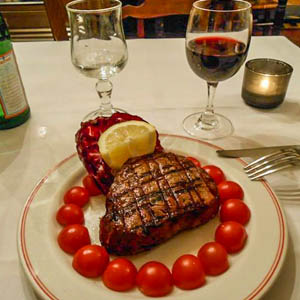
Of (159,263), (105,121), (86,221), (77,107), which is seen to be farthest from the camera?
(77,107)

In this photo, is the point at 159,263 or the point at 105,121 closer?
the point at 159,263

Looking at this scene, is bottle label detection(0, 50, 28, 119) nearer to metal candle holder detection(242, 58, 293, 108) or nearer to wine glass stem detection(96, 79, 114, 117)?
wine glass stem detection(96, 79, 114, 117)

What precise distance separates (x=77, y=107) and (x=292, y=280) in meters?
0.95

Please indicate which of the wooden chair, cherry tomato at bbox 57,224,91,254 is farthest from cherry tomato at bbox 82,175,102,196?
the wooden chair

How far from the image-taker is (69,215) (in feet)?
2.56

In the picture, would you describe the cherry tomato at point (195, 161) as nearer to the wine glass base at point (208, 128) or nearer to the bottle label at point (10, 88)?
the wine glass base at point (208, 128)

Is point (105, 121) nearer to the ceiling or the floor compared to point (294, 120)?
nearer to the ceiling

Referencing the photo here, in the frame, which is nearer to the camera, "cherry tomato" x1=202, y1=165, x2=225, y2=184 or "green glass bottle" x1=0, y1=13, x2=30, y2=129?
"cherry tomato" x1=202, y1=165, x2=225, y2=184

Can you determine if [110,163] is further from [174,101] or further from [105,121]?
[174,101]

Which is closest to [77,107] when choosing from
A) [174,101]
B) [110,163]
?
[174,101]

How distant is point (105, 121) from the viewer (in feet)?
3.14

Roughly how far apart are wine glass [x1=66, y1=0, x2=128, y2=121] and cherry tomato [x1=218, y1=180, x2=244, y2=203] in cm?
57

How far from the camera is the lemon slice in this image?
0.85 meters

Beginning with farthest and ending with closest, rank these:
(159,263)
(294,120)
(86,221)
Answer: (294,120) < (86,221) < (159,263)
